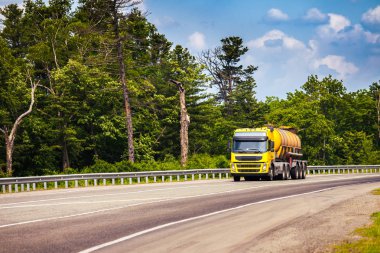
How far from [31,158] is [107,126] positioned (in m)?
7.06

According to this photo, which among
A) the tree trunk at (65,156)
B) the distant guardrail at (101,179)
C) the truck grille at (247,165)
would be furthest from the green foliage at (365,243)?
the tree trunk at (65,156)

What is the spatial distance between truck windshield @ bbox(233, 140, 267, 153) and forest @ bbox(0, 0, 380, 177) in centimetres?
117

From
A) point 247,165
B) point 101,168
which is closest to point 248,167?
point 247,165

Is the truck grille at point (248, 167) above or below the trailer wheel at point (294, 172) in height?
above

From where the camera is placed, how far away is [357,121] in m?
98.2

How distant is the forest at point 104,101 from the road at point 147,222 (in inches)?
597

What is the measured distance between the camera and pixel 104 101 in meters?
51.3

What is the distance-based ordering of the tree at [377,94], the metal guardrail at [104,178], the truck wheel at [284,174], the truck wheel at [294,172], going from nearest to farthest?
the metal guardrail at [104,178]
the truck wheel at [284,174]
the truck wheel at [294,172]
the tree at [377,94]

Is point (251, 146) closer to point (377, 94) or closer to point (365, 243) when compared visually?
point (365, 243)

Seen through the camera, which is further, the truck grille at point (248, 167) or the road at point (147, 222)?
the truck grille at point (248, 167)

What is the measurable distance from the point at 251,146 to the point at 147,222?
20842 mm

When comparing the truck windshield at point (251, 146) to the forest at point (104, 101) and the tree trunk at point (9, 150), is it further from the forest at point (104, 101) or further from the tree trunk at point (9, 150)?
the tree trunk at point (9, 150)

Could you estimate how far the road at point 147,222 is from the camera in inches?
374

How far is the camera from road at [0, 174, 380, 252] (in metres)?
9.50
